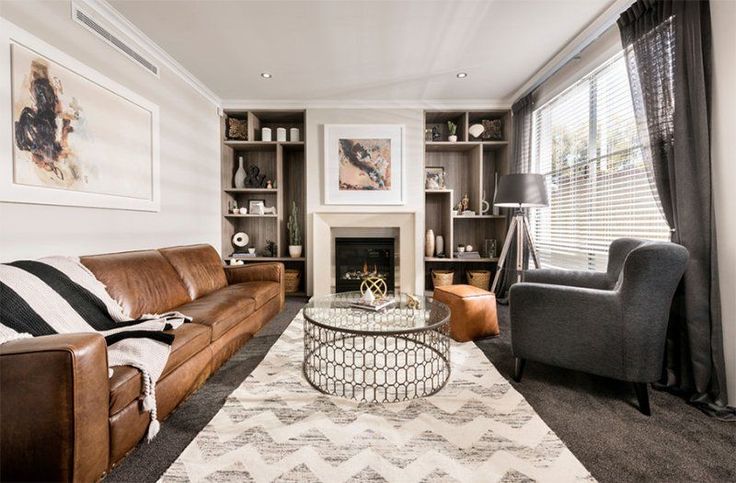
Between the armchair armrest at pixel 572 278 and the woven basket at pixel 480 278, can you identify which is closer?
the armchair armrest at pixel 572 278

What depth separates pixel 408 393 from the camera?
6.40 ft

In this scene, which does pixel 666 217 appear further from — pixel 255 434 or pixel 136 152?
pixel 136 152

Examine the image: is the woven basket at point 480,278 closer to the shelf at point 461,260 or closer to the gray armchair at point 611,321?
the shelf at point 461,260

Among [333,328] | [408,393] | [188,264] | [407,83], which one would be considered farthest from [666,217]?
[188,264]

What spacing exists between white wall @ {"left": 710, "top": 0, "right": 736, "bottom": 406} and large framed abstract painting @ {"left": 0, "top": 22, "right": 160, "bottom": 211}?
3791 millimetres

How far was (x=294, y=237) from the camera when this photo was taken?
4715 millimetres

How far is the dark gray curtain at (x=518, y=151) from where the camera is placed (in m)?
3.97

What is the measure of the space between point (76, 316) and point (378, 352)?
5.17ft

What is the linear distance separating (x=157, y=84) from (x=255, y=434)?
3.19m

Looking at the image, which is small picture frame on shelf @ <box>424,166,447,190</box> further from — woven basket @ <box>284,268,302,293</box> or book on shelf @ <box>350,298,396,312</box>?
book on shelf @ <box>350,298,396,312</box>

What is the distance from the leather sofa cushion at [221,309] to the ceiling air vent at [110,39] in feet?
6.75

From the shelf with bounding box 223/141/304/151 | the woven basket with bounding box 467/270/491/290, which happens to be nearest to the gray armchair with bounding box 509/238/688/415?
the woven basket with bounding box 467/270/491/290

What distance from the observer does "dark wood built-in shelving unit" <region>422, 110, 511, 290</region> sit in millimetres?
4707

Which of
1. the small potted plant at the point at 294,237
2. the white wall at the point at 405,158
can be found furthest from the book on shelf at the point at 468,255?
the small potted plant at the point at 294,237
